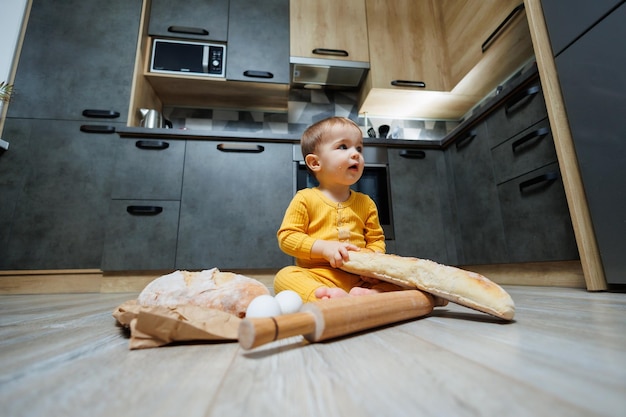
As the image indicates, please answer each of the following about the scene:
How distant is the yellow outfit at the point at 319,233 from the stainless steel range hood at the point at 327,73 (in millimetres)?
1489

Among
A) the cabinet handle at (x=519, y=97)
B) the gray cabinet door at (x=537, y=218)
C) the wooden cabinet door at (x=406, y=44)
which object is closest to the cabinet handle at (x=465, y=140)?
the cabinet handle at (x=519, y=97)

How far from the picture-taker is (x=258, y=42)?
2.18 metres

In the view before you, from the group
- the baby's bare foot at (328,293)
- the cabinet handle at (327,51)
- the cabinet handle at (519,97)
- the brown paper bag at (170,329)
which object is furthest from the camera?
the cabinet handle at (327,51)

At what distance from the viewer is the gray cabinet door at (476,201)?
1.60 meters

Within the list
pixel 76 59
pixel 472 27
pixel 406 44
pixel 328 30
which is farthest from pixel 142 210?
pixel 472 27

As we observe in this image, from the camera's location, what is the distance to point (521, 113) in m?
1.44

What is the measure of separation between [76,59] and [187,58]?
0.65 meters

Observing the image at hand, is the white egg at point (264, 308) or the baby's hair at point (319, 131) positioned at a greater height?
the baby's hair at point (319, 131)

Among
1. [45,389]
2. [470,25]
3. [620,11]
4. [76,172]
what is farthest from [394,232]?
[76,172]

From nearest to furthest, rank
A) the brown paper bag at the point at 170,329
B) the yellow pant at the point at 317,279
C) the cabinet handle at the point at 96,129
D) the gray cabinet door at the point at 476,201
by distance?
the brown paper bag at the point at 170,329 → the yellow pant at the point at 317,279 → the gray cabinet door at the point at 476,201 → the cabinet handle at the point at 96,129

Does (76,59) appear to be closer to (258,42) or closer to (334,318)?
(258,42)

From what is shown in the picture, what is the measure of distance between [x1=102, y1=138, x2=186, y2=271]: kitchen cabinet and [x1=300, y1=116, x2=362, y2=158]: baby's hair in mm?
948

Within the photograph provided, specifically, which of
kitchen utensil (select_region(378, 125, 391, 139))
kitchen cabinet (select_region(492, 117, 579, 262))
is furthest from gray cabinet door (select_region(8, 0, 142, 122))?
kitchen cabinet (select_region(492, 117, 579, 262))

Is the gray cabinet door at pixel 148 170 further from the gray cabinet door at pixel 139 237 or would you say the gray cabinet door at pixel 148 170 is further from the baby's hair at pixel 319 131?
the baby's hair at pixel 319 131
